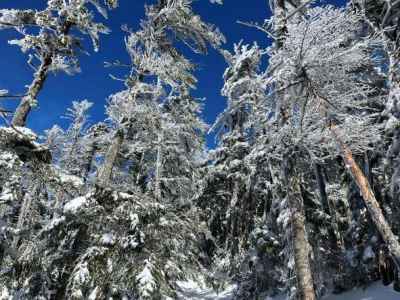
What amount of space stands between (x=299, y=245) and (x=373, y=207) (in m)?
1.93

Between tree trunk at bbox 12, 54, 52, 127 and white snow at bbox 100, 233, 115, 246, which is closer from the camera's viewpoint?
white snow at bbox 100, 233, 115, 246

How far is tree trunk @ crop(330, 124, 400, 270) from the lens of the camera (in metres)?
7.60

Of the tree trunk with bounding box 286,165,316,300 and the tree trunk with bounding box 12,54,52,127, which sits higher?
the tree trunk with bounding box 12,54,52,127

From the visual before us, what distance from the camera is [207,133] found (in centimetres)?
1025

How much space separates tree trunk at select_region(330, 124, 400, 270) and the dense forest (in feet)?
0.09

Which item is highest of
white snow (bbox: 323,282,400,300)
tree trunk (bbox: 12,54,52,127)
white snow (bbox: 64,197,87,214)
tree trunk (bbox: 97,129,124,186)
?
tree trunk (bbox: 12,54,52,127)

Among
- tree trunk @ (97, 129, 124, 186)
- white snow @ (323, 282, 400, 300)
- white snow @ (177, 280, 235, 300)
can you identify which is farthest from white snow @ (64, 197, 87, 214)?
white snow @ (177, 280, 235, 300)

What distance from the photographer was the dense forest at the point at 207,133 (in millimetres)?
7250

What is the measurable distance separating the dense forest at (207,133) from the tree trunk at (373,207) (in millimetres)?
27

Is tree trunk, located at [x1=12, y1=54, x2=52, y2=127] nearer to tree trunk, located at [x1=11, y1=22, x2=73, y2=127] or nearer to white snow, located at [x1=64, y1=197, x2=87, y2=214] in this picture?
tree trunk, located at [x1=11, y1=22, x2=73, y2=127]

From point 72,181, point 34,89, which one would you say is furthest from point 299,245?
point 34,89

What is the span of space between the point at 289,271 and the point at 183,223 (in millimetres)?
7385

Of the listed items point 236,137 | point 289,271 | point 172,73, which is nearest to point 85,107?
point 236,137

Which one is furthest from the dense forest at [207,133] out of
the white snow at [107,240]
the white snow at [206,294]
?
the white snow at [206,294]
